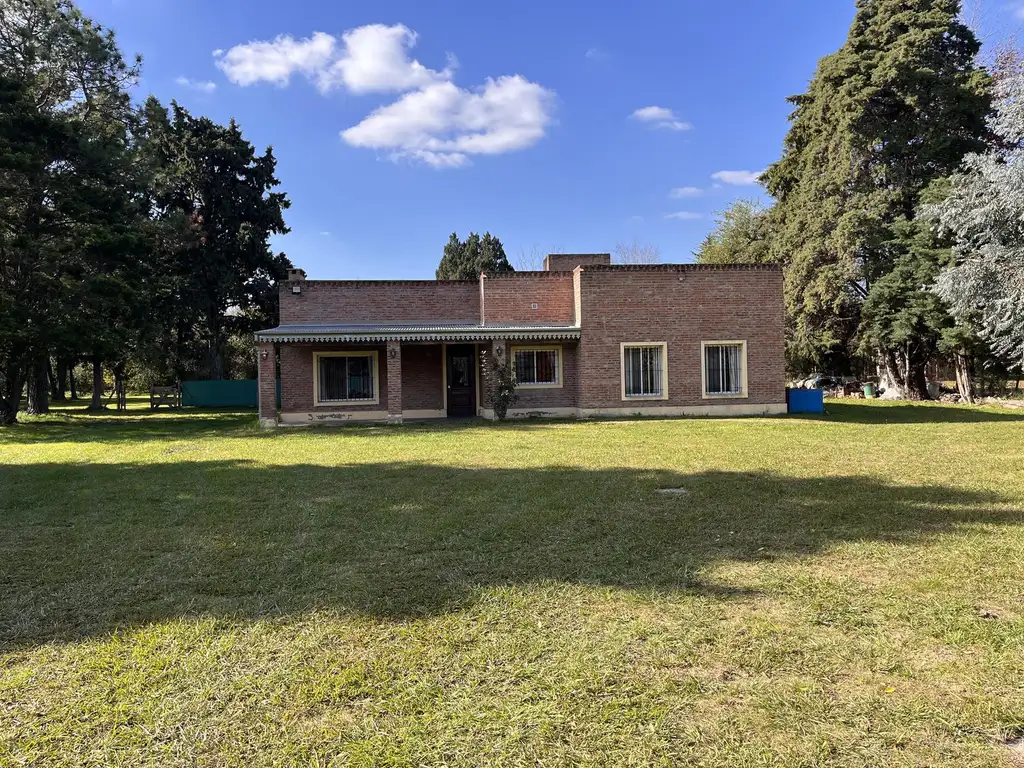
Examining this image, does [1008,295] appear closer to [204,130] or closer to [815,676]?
[815,676]

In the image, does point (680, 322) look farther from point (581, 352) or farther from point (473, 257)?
point (473, 257)

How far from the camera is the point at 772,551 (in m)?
5.04

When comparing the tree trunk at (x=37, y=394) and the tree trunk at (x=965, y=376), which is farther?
the tree trunk at (x=965, y=376)

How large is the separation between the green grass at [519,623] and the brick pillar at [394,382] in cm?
991

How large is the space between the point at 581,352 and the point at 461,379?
4282 mm

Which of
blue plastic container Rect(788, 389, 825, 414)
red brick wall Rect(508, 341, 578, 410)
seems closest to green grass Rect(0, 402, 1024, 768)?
red brick wall Rect(508, 341, 578, 410)

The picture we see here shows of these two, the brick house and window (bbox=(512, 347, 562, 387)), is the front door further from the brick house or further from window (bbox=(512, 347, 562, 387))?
window (bbox=(512, 347, 562, 387))

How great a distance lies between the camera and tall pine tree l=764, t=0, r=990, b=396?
2381 centimetres

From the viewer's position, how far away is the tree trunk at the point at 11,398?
20.2 meters

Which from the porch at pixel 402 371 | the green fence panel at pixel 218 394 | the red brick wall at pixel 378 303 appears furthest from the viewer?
the green fence panel at pixel 218 394

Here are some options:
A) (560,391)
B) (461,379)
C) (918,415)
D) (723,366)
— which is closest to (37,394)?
(461,379)

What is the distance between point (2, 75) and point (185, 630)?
22.2m

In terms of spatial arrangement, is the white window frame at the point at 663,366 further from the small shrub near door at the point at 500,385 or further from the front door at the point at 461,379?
the front door at the point at 461,379

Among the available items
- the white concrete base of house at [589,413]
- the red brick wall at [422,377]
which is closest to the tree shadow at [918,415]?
the white concrete base of house at [589,413]
